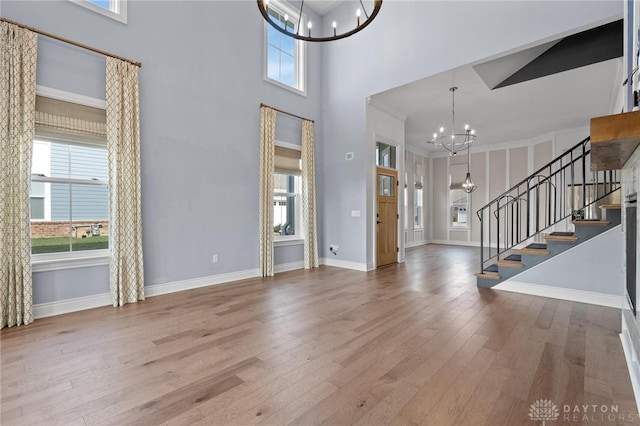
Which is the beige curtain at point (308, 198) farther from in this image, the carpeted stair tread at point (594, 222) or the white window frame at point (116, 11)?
the carpeted stair tread at point (594, 222)

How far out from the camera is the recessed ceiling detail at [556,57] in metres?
4.54

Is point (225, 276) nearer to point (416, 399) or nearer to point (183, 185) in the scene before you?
point (183, 185)

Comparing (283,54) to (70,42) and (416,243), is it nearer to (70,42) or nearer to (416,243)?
(70,42)

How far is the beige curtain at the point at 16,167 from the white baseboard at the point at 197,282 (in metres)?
1.25

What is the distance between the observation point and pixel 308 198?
6031 mm

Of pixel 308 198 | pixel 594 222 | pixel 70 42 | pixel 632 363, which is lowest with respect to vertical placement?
pixel 632 363

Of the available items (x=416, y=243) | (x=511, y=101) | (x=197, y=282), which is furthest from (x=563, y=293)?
(x=416, y=243)

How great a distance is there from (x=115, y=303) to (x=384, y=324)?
10.7ft

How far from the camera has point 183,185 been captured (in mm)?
4402

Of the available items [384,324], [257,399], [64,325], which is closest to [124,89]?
[64,325]

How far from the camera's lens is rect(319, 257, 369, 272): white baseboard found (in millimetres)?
5879

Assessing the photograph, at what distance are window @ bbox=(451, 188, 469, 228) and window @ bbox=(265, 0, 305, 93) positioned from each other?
7.28 meters

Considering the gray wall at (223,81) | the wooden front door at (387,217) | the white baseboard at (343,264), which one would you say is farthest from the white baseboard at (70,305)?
the wooden front door at (387,217)

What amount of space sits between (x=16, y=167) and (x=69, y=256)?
3.65ft
